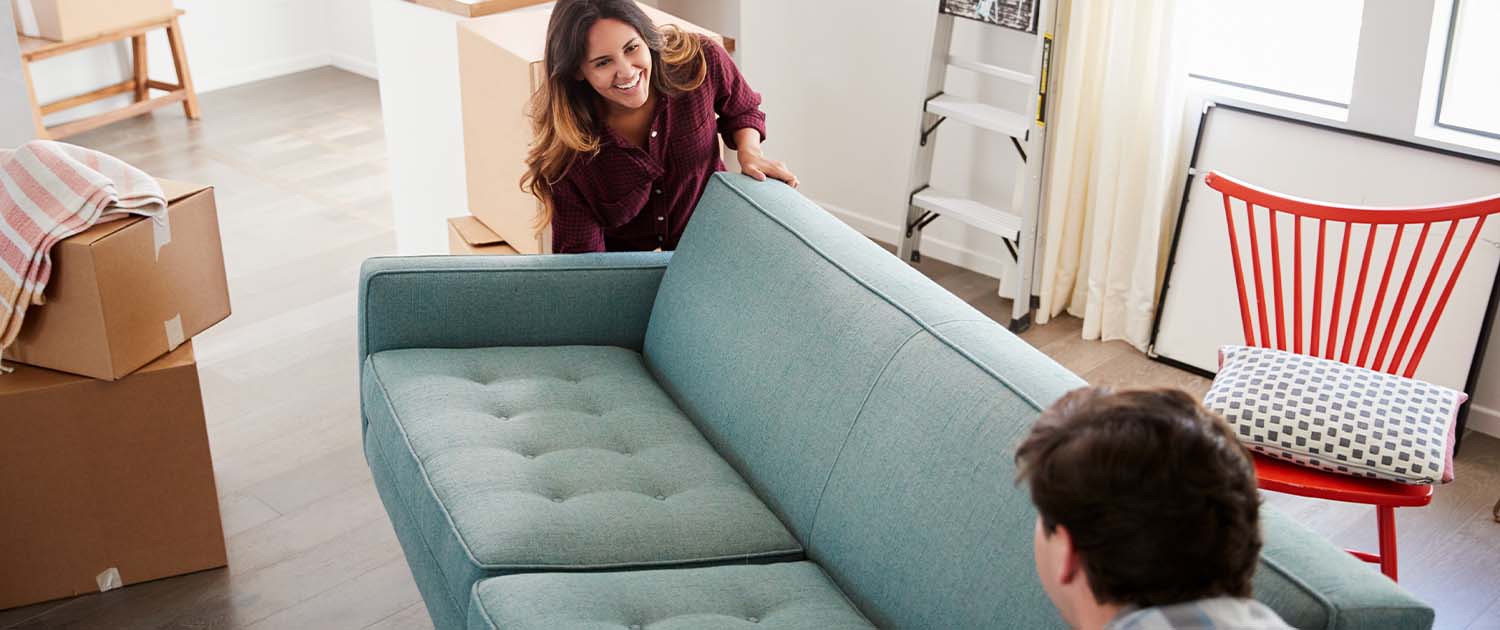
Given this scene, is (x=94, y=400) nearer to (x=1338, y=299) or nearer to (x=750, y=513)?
(x=750, y=513)

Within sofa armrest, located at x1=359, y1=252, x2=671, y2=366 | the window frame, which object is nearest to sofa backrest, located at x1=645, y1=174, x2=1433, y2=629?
sofa armrest, located at x1=359, y1=252, x2=671, y2=366

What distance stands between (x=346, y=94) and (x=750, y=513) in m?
4.47

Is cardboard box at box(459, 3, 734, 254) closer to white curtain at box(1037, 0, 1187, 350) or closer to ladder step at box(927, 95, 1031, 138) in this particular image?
ladder step at box(927, 95, 1031, 138)

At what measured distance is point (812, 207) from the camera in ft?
8.47

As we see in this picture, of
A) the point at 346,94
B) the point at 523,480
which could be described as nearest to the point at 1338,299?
the point at 523,480

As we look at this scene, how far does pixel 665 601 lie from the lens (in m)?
1.95

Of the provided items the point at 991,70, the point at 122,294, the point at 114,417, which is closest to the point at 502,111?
the point at 122,294

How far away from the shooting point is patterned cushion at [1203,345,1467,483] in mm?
2201

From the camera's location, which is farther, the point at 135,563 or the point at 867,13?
the point at 867,13

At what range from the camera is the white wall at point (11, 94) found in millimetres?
3416

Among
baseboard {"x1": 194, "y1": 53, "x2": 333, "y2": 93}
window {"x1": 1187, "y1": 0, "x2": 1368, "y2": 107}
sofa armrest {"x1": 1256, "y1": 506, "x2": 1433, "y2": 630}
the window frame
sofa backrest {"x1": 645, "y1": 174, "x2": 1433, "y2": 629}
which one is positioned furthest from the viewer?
baseboard {"x1": 194, "y1": 53, "x2": 333, "y2": 93}

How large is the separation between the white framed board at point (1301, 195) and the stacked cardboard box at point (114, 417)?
2426 millimetres

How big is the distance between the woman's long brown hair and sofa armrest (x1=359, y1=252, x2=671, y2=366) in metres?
0.14

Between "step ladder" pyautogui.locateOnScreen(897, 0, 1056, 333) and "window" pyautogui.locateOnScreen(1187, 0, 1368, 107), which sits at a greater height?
"window" pyautogui.locateOnScreen(1187, 0, 1368, 107)
